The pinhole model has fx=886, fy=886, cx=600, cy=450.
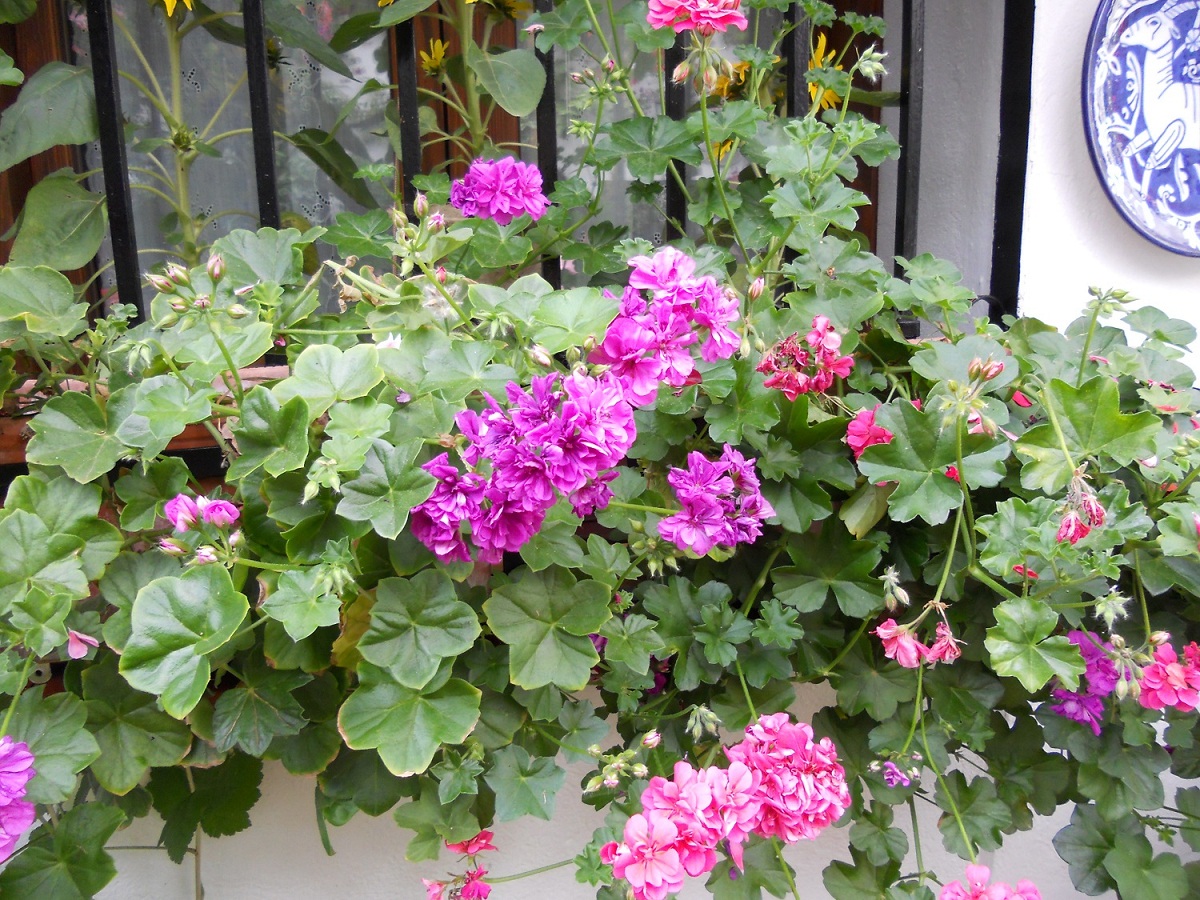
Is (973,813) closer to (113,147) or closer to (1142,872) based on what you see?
(1142,872)

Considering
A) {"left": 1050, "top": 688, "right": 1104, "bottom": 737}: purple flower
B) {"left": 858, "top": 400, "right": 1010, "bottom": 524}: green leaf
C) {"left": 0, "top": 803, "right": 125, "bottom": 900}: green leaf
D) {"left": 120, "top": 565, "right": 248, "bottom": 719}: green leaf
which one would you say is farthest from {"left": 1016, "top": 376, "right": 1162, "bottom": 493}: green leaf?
{"left": 0, "top": 803, "right": 125, "bottom": 900}: green leaf

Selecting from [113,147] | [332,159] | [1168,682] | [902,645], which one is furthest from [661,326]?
[332,159]

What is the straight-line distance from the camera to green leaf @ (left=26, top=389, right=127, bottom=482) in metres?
0.84

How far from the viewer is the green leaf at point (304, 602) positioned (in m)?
0.72

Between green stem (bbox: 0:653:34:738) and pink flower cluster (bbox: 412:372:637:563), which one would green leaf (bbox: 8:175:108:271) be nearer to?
green stem (bbox: 0:653:34:738)

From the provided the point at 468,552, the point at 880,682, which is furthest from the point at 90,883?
the point at 880,682

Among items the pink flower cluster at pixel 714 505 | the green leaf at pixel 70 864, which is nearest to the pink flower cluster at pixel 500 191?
the pink flower cluster at pixel 714 505

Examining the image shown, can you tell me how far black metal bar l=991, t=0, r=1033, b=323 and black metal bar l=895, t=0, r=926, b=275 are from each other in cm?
19

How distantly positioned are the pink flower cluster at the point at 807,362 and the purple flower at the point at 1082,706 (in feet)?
1.48

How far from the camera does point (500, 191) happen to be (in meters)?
1.16

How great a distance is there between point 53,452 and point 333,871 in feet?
2.29

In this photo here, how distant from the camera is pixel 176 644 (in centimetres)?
75

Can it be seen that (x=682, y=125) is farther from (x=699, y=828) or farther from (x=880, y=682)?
(x=699, y=828)

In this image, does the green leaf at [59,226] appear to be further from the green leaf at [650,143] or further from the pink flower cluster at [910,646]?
the pink flower cluster at [910,646]
